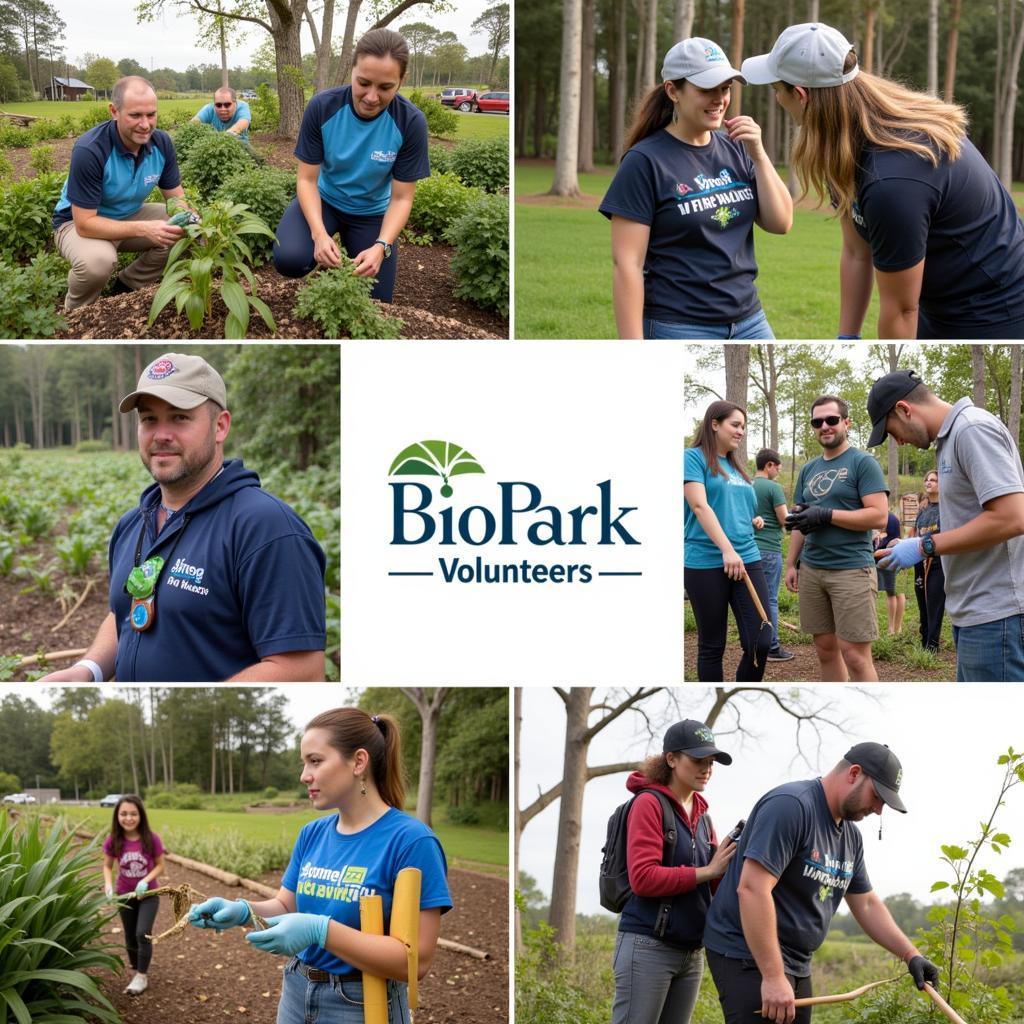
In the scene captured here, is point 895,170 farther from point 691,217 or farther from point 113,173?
point 113,173

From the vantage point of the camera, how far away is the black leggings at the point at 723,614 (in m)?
3.82

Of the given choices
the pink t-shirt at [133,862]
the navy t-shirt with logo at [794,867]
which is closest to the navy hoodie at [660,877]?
the navy t-shirt with logo at [794,867]

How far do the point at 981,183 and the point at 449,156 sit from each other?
2508mm

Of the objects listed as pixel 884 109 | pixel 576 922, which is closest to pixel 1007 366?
pixel 884 109

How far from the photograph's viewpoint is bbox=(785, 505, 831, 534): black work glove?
3.72m

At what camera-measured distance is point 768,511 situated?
12.6ft

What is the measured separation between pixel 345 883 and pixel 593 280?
460cm

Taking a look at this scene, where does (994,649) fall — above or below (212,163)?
below

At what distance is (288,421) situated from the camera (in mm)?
5965

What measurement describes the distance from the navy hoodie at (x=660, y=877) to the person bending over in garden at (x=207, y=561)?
3.72 ft

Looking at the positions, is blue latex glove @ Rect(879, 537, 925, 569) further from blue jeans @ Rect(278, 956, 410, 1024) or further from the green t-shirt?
blue jeans @ Rect(278, 956, 410, 1024)

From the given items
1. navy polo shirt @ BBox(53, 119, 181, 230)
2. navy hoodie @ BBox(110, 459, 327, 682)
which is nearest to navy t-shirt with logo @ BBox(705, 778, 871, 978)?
navy hoodie @ BBox(110, 459, 327, 682)

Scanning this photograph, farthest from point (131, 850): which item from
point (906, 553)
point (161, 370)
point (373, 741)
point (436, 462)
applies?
point (906, 553)

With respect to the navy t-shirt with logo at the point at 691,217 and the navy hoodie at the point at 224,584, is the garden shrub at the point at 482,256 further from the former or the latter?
the navy hoodie at the point at 224,584
